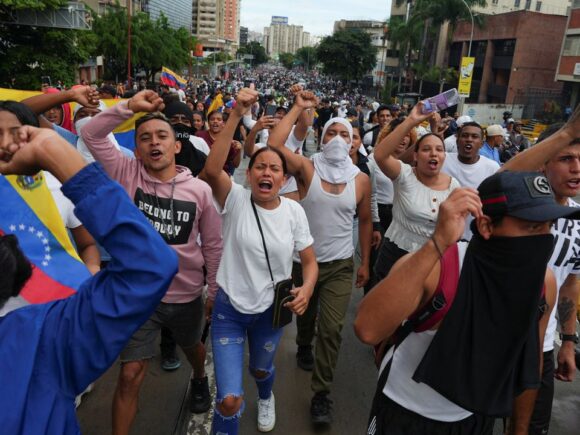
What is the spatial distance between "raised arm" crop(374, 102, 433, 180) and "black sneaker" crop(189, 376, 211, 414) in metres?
2.10

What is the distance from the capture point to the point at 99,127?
296 cm

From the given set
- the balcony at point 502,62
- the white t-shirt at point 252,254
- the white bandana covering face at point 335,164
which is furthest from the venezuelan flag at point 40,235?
the balcony at point 502,62

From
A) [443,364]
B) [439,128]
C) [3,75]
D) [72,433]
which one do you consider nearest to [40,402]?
[72,433]

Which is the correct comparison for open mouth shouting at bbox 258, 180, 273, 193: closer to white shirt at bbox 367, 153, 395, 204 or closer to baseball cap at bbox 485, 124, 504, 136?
white shirt at bbox 367, 153, 395, 204

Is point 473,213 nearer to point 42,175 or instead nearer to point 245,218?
point 245,218

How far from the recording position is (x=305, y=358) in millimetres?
4238

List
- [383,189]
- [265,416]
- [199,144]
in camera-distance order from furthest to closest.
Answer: [383,189] < [199,144] < [265,416]

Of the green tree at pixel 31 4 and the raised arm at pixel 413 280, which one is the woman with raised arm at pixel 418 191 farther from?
the green tree at pixel 31 4

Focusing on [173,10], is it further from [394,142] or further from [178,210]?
[178,210]

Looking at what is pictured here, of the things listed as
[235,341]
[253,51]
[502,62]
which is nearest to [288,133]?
[235,341]

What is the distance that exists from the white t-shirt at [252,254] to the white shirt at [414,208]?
122 cm

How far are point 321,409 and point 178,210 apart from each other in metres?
1.72

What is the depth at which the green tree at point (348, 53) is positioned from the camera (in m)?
64.8

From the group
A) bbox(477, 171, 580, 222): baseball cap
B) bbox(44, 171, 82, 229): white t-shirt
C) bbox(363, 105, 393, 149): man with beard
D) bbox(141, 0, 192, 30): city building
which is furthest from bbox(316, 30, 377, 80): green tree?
bbox(477, 171, 580, 222): baseball cap
